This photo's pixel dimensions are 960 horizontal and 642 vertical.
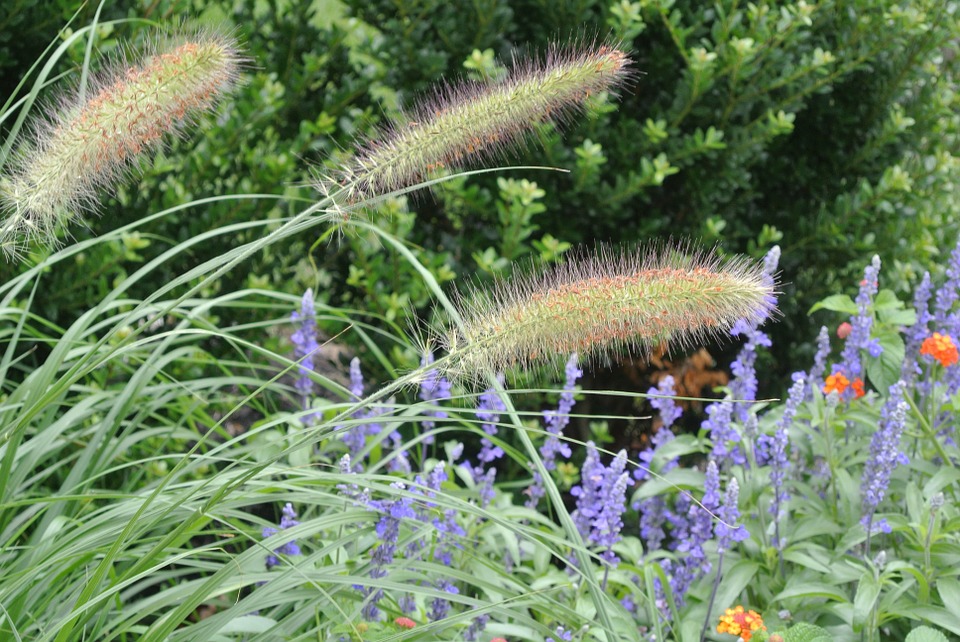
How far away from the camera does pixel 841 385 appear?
3057mm

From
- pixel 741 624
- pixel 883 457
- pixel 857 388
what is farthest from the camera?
pixel 857 388

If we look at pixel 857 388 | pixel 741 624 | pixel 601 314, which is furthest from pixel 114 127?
pixel 857 388

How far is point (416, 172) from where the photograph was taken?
1.98 m

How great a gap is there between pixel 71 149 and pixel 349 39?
243 cm

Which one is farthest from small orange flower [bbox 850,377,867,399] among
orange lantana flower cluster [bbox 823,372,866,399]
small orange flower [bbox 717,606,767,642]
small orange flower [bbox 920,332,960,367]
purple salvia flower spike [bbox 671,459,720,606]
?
small orange flower [bbox 717,606,767,642]

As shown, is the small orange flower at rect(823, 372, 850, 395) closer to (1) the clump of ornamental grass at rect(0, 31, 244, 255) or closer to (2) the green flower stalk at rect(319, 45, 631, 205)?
(2) the green flower stalk at rect(319, 45, 631, 205)

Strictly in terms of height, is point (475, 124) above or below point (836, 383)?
above

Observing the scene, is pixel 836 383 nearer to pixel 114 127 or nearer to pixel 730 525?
pixel 730 525

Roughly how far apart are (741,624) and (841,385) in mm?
913

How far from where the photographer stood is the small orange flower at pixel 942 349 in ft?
9.80

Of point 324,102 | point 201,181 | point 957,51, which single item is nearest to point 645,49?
point 324,102

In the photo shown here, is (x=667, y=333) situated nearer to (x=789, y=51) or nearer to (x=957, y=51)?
(x=789, y=51)

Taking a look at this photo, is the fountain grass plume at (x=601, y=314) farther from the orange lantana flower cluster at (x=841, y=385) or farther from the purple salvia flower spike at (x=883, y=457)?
the orange lantana flower cluster at (x=841, y=385)

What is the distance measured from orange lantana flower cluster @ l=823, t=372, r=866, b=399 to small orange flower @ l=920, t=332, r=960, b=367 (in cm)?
22
